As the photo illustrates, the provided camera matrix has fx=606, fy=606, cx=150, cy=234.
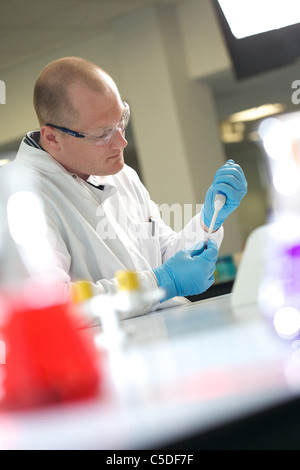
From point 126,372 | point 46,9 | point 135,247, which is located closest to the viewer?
point 126,372

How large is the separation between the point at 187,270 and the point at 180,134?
3.74 meters

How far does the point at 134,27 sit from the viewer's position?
551 cm

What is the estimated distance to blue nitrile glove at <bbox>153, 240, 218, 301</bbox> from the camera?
5.88 ft

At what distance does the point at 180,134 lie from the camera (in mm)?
5398

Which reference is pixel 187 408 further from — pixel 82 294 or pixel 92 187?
pixel 92 187

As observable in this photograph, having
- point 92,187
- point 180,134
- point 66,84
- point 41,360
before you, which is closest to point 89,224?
point 92,187

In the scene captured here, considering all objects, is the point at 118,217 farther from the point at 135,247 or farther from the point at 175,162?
the point at 175,162

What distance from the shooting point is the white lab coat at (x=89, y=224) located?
6.27 ft

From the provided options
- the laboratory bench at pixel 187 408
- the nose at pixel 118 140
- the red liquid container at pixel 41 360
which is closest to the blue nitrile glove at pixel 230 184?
the nose at pixel 118 140

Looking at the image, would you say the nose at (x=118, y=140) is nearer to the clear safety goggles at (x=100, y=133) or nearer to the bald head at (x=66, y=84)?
the clear safety goggles at (x=100, y=133)

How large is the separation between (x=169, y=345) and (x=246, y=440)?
0.37m

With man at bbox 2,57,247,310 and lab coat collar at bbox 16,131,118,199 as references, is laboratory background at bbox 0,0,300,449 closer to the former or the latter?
man at bbox 2,57,247,310

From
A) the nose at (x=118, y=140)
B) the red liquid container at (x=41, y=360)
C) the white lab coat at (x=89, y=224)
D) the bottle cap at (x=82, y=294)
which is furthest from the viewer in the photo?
the nose at (x=118, y=140)
